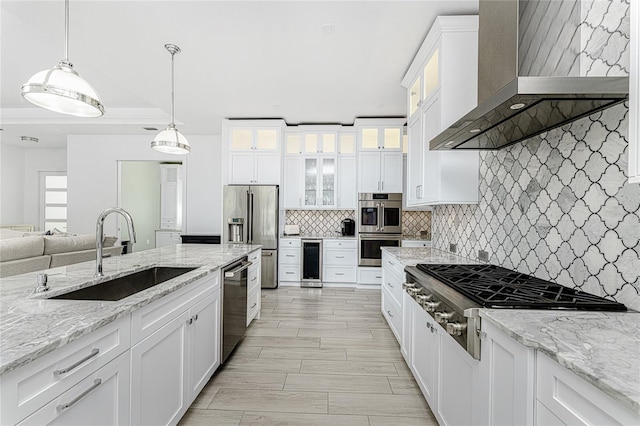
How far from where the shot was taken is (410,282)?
7.32ft

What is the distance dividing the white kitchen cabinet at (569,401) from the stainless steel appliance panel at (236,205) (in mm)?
4803

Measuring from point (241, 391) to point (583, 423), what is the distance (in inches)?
82.8

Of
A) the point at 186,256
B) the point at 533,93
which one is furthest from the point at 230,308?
the point at 533,93

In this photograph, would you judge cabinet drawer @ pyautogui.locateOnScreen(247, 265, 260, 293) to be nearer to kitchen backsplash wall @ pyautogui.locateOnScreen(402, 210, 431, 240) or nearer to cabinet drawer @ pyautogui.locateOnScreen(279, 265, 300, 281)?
cabinet drawer @ pyautogui.locateOnScreen(279, 265, 300, 281)

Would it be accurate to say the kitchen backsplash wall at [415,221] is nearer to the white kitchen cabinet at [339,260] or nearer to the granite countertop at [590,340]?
the white kitchen cabinet at [339,260]

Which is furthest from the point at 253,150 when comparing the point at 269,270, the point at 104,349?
the point at 104,349

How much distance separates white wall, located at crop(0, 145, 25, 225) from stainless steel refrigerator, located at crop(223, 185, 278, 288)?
6.28 meters

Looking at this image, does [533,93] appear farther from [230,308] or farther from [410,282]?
[230,308]

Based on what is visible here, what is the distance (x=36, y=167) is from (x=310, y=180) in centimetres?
753

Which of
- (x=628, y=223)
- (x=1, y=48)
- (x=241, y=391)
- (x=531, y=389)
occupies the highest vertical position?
(x=1, y=48)

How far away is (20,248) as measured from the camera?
3354 mm

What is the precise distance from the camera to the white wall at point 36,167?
7.94m

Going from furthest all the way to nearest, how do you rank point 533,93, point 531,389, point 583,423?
1. point 533,93
2. point 531,389
3. point 583,423

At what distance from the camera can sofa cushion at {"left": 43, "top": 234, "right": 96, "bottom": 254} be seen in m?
3.75
